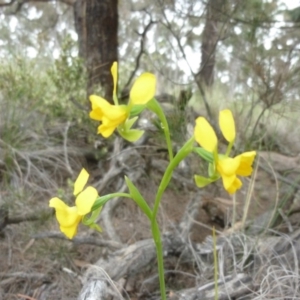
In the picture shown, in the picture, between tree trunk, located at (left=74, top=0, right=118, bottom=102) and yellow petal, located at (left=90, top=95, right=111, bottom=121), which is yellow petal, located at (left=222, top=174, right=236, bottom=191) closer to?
yellow petal, located at (left=90, top=95, right=111, bottom=121)

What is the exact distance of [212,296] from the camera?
4.85 ft

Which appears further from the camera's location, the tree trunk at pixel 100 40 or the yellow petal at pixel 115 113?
the tree trunk at pixel 100 40

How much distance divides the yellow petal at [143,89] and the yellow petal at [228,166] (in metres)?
0.17

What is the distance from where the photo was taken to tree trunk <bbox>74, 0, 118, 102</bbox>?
3.08m

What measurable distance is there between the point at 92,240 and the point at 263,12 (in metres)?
1.54

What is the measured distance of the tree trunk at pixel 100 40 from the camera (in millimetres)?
3082

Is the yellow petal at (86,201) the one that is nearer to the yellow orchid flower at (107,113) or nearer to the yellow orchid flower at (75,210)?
the yellow orchid flower at (75,210)

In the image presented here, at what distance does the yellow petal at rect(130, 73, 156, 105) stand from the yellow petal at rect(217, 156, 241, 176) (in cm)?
17

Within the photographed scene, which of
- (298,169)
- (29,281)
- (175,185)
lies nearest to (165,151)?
(175,185)

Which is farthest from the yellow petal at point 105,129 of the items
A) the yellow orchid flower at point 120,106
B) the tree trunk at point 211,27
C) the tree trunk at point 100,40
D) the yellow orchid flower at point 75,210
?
the tree trunk at point 100,40

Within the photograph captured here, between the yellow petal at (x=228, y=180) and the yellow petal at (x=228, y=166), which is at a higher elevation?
the yellow petal at (x=228, y=166)

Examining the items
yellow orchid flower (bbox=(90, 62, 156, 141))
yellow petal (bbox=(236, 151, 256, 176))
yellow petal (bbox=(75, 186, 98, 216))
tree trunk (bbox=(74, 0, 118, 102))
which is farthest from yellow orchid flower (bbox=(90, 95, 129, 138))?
tree trunk (bbox=(74, 0, 118, 102))

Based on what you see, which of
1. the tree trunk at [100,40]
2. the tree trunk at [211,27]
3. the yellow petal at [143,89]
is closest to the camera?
the yellow petal at [143,89]

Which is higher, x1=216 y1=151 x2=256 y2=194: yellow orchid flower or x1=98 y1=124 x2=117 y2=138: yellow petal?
x1=98 y1=124 x2=117 y2=138: yellow petal
